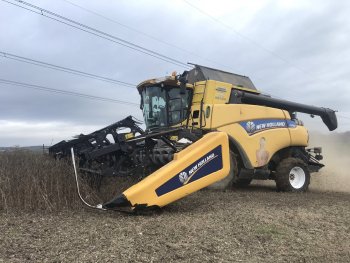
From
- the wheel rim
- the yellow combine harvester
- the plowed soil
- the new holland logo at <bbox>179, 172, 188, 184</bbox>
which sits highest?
the yellow combine harvester

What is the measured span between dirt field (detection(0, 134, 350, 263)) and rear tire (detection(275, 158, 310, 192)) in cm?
218

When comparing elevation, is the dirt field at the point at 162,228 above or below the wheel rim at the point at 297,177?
below

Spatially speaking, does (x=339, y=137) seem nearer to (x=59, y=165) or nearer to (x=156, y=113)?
(x=156, y=113)

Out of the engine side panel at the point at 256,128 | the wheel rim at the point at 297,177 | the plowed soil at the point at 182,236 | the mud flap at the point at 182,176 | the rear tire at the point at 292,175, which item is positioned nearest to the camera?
the plowed soil at the point at 182,236

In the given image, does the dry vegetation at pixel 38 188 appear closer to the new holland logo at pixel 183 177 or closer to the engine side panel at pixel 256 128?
the new holland logo at pixel 183 177

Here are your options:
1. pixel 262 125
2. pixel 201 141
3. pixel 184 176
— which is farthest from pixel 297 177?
pixel 184 176

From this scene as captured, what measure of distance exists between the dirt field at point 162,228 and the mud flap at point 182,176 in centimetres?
26

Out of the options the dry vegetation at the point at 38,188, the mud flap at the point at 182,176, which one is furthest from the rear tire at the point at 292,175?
the dry vegetation at the point at 38,188

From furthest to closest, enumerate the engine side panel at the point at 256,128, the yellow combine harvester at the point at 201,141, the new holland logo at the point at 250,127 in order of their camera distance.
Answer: the new holland logo at the point at 250,127 < the engine side panel at the point at 256,128 < the yellow combine harvester at the point at 201,141

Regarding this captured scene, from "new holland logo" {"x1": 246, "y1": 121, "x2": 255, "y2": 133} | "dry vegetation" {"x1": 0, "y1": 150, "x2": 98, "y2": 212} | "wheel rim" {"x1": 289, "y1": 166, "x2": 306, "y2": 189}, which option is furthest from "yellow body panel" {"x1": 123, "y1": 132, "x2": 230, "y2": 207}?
"wheel rim" {"x1": 289, "y1": 166, "x2": 306, "y2": 189}

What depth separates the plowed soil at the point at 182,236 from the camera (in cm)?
422

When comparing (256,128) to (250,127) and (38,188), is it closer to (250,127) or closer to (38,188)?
(250,127)

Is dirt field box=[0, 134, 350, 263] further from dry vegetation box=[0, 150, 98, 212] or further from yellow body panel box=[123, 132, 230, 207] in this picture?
yellow body panel box=[123, 132, 230, 207]

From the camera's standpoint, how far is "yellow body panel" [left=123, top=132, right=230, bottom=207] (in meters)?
5.88
